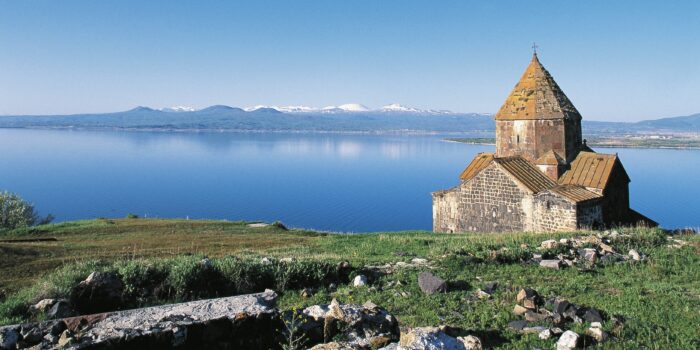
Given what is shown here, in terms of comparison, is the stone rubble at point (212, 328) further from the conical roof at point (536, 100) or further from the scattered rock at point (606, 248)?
the conical roof at point (536, 100)

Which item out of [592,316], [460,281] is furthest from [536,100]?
[592,316]

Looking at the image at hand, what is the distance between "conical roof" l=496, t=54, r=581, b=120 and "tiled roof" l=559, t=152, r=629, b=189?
166cm

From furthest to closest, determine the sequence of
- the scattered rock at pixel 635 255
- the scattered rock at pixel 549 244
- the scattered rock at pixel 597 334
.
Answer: the scattered rock at pixel 549 244 → the scattered rock at pixel 635 255 → the scattered rock at pixel 597 334

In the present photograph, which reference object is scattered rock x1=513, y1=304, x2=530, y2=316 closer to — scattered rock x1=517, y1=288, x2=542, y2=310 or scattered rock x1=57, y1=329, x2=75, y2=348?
scattered rock x1=517, y1=288, x2=542, y2=310

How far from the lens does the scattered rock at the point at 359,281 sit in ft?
28.1

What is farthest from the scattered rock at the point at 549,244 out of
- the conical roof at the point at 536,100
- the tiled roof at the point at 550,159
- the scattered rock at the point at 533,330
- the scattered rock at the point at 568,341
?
the conical roof at the point at 536,100

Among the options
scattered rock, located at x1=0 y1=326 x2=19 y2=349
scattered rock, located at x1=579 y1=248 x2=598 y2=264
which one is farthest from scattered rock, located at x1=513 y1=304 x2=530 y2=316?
scattered rock, located at x1=0 y1=326 x2=19 y2=349

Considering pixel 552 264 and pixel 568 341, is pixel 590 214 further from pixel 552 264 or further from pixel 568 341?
pixel 568 341

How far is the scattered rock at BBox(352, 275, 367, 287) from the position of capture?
8.56m

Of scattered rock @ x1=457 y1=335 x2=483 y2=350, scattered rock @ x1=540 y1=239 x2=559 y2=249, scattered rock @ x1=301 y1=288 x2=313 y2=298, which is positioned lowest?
scattered rock @ x1=301 y1=288 x2=313 y2=298

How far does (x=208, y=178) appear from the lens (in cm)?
8000

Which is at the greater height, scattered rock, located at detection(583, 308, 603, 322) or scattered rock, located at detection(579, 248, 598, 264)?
scattered rock, located at detection(583, 308, 603, 322)

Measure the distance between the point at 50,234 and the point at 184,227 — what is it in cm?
523

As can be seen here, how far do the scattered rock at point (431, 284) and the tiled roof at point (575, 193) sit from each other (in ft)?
29.9
